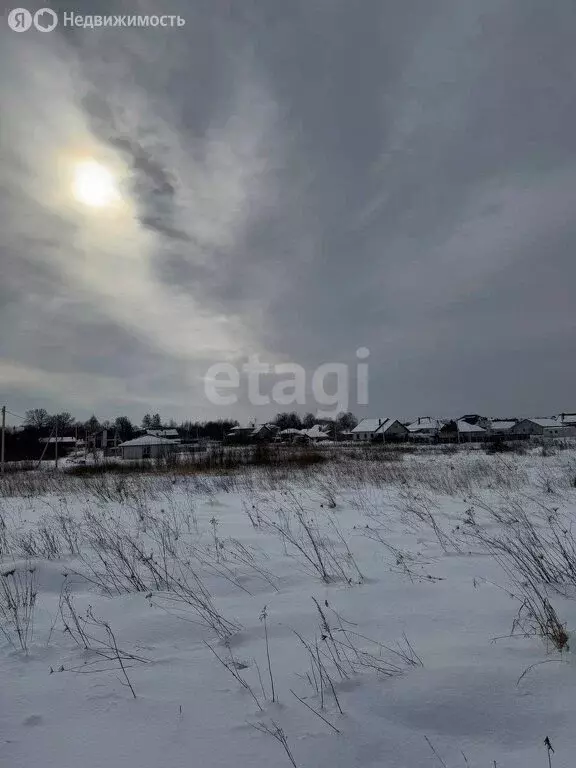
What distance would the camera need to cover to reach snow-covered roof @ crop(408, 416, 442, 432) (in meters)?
88.5

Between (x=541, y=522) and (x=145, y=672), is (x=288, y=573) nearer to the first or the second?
(x=145, y=672)

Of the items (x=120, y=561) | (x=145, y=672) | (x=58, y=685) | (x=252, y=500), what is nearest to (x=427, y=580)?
(x=145, y=672)

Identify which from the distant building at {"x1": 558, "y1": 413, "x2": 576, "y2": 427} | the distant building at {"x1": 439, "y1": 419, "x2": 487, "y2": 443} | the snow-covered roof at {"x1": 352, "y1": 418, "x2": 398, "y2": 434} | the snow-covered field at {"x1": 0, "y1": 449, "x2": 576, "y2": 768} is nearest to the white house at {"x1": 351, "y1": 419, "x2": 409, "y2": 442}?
the snow-covered roof at {"x1": 352, "y1": 418, "x2": 398, "y2": 434}

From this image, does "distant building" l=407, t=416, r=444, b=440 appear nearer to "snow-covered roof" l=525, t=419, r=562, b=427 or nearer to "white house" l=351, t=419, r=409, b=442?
"white house" l=351, t=419, r=409, b=442

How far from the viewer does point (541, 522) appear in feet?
21.4

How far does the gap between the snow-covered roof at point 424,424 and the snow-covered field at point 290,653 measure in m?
84.9

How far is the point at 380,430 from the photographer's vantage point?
7869cm

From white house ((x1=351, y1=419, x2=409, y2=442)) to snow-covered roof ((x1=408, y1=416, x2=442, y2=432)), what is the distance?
8.01 meters

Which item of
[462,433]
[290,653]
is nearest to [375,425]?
[462,433]

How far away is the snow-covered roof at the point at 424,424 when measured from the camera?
88506 mm

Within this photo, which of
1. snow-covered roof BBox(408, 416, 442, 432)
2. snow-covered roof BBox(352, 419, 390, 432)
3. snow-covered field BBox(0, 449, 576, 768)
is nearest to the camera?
snow-covered field BBox(0, 449, 576, 768)

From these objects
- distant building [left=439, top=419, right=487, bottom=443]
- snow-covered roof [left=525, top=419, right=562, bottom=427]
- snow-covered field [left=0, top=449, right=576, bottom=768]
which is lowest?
distant building [left=439, top=419, right=487, bottom=443]

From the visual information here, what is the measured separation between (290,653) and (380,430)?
78105 mm

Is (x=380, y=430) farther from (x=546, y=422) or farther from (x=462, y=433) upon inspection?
(x=546, y=422)
